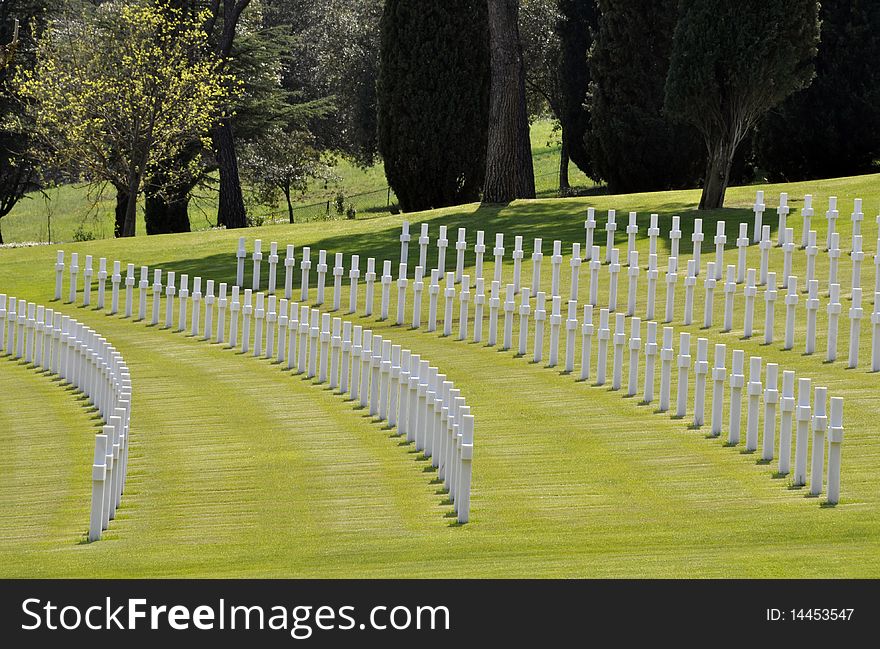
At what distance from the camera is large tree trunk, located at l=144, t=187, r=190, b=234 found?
4238cm

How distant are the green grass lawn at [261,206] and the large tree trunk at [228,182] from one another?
460 inches

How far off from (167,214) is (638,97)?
13813mm

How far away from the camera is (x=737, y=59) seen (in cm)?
2595

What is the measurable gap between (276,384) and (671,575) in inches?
334

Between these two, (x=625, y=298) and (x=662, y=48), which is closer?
(x=625, y=298)

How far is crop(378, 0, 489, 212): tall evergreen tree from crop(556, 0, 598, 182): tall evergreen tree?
621cm

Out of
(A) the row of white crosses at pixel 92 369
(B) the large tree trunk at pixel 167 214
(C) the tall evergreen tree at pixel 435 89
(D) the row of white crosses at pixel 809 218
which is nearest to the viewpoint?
(A) the row of white crosses at pixel 92 369

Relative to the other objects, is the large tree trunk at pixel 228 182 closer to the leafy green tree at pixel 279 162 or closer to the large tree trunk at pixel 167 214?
the large tree trunk at pixel 167 214

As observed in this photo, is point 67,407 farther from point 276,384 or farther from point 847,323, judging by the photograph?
point 847,323

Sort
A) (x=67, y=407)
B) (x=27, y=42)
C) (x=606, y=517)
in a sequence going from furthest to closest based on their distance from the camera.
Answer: (x=27, y=42), (x=67, y=407), (x=606, y=517)

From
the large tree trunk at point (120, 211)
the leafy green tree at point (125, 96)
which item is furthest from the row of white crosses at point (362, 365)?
the large tree trunk at point (120, 211)

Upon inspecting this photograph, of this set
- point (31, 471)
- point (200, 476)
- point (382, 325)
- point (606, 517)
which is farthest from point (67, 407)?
point (606, 517)

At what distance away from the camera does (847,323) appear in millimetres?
17141

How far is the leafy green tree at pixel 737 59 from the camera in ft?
85.3
